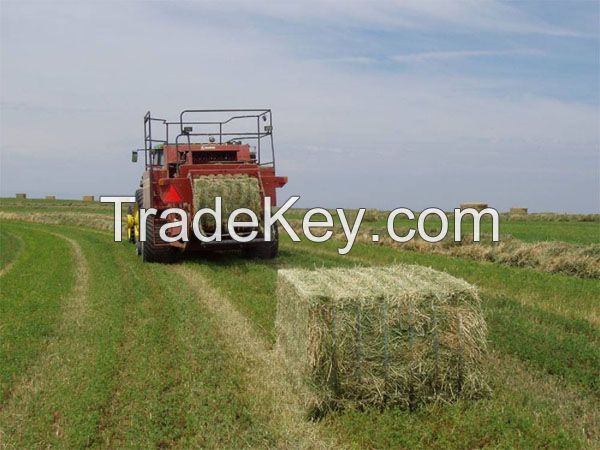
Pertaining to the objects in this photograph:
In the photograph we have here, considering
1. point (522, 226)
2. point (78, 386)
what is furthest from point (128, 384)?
point (522, 226)

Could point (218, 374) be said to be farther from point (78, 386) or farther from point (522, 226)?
point (522, 226)

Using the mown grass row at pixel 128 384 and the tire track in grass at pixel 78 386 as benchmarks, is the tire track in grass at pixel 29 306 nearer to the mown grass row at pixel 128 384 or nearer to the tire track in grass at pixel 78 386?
the mown grass row at pixel 128 384

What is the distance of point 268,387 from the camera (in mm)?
6391

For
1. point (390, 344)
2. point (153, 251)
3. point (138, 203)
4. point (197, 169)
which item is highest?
point (197, 169)

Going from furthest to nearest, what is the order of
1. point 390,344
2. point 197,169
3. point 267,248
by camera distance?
point 267,248
point 197,169
point 390,344

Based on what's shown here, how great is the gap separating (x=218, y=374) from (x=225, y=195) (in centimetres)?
725

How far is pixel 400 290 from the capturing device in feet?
19.7

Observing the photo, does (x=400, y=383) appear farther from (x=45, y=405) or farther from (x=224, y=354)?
(x=45, y=405)

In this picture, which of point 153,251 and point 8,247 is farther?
point 8,247

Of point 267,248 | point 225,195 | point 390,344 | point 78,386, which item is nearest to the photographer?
point 390,344

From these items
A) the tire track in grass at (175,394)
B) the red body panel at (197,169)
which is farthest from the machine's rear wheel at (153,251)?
the tire track in grass at (175,394)

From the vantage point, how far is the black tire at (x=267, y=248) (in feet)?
50.4

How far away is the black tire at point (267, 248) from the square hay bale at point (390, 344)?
9.19m

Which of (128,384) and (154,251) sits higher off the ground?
(154,251)
